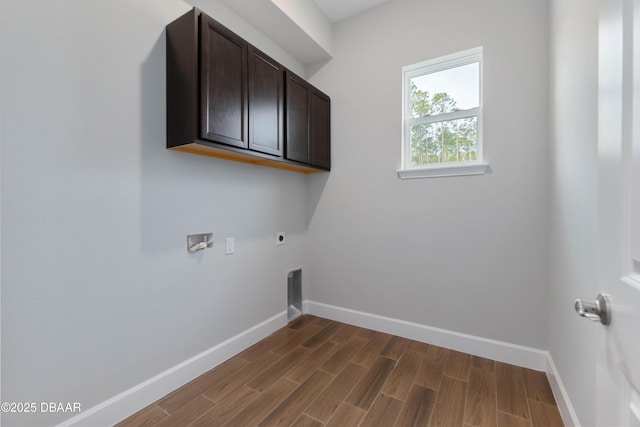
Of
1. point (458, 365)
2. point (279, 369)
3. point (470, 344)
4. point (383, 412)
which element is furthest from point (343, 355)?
point (470, 344)

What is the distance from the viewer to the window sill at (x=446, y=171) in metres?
2.12

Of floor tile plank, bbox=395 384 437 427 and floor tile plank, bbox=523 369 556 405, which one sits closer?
floor tile plank, bbox=395 384 437 427

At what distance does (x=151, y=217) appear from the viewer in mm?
1663

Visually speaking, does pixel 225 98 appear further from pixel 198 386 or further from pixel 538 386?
pixel 538 386

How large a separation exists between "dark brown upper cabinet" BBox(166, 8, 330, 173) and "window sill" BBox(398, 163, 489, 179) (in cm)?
99

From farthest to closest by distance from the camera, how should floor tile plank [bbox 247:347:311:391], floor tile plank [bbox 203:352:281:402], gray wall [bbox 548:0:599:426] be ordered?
floor tile plank [bbox 247:347:311:391]
floor tile plank [bbox 203:352:281:402]
gray wall [bbox 548:0:599:426]

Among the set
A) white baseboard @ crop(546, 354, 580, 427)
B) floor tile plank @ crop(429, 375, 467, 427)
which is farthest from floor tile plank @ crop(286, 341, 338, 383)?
white baseboard @ crop(546, 354, 580, 427)

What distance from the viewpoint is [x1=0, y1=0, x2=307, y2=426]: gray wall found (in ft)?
3.91

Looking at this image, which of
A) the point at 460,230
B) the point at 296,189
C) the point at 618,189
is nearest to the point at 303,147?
the point at 296,189

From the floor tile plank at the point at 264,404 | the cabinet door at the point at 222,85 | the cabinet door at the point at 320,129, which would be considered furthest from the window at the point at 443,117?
the floor tile plank at the point at 264,404

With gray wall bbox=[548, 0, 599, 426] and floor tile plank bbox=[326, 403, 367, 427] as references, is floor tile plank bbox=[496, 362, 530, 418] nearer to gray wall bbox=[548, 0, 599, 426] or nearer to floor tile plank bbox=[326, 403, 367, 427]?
gray wall bbox=[548, 0, 599, 426]

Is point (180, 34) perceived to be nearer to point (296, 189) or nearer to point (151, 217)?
point (151, 217)

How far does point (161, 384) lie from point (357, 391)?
1.24 m

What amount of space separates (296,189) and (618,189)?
8.17 feet
